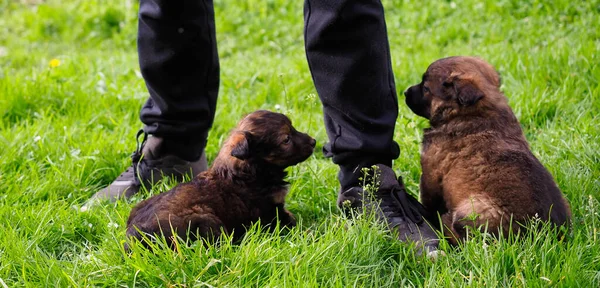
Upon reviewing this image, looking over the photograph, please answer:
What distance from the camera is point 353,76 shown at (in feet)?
11.1

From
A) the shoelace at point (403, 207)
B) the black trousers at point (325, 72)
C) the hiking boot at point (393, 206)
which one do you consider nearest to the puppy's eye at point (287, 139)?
the black trousers at point (325, 72)

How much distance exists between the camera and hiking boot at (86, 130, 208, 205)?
416cm

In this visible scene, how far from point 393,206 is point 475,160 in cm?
45

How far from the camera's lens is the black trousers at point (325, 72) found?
3371 millimetres

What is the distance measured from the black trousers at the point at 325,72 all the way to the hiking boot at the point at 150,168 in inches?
4.5

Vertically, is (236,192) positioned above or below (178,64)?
below

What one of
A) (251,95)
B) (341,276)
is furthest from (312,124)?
(341,276)

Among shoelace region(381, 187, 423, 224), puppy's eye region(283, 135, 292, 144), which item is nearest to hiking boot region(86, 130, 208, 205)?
puppy's eye region(283, 135, 292, 144)

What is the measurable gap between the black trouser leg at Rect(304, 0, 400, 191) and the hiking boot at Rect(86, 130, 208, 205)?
1067 mm

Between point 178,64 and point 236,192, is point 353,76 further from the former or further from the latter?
point 178,64

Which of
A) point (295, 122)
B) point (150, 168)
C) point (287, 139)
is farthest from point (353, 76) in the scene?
point (295, 122)

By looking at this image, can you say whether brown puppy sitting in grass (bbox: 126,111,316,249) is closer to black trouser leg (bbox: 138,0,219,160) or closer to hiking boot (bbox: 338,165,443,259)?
hiking boot (bbox: 338,165,443,259)

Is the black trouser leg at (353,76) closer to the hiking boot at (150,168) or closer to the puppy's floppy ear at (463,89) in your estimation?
the puppy's floppy ear at (463,89)

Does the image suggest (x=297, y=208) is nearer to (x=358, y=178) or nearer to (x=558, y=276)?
(x=358, y=178)
